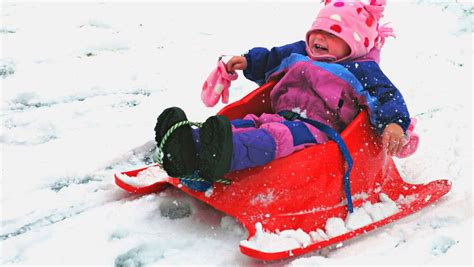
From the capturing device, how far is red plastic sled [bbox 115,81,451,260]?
2.17 meters

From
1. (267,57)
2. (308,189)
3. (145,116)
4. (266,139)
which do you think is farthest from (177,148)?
(145,116)

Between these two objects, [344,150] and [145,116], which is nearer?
[344,150]

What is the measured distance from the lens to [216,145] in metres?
2.02

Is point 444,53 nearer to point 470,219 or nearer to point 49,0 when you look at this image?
point 470,219

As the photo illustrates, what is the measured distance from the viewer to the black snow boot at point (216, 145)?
2.01 metres

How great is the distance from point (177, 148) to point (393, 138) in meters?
0.81

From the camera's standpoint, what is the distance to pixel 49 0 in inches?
191

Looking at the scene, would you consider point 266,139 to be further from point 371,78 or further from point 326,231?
point 371,78

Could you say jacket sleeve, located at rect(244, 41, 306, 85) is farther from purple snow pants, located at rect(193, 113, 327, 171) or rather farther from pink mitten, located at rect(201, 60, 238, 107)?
purple snow pants, located at rect(193, 113, 327, 171)

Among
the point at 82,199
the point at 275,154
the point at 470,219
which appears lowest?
the point at 82,199

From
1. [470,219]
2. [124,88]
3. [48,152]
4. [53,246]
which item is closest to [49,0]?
[124,88]

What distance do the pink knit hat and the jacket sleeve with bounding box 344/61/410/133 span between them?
8 cm

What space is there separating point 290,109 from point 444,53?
2072mm

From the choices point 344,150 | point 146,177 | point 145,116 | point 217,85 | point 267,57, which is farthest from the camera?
point 145,116
